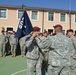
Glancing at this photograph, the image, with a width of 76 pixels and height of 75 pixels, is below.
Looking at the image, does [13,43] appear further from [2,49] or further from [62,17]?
[62,17]

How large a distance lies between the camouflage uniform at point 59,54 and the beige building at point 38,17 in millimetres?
25261

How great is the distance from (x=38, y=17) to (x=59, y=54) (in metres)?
26.9

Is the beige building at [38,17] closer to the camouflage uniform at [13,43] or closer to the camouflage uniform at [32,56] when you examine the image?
the camouflage uniform at [13,43]

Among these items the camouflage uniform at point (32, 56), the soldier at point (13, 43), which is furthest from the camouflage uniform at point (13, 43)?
the camouflage uniform at point (32, 56)

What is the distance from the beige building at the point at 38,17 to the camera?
3103cm

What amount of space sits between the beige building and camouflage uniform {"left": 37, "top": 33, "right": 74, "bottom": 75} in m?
25.3

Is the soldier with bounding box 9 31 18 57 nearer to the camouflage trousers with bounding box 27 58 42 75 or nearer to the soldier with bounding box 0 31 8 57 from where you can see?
the soldier with bounding box 0 31 8 57

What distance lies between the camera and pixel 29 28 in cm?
891

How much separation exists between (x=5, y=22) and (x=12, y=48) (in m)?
14.6

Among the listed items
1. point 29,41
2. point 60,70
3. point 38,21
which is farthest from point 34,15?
point 60,70

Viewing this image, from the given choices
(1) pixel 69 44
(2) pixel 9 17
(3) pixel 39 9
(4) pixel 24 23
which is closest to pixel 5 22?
(2) pixel 9 17

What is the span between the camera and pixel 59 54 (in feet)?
19.2

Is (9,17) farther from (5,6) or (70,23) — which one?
(70,23)

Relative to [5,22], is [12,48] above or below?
below
